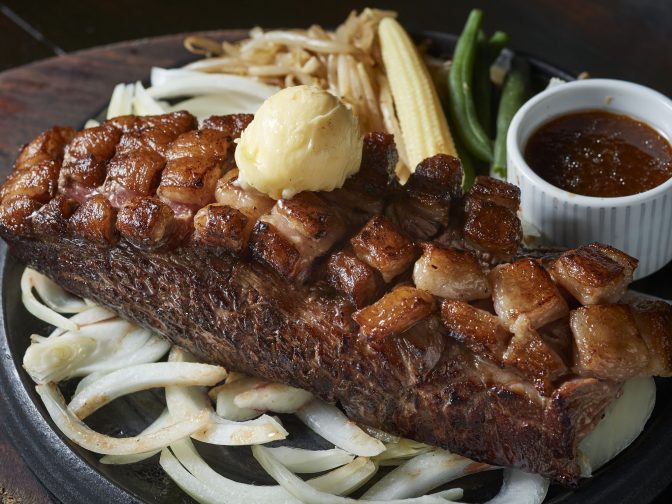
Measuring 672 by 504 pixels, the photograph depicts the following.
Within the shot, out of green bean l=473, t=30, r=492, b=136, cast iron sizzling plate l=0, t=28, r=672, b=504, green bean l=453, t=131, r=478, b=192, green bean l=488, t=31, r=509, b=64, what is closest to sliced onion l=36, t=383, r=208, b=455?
cast iron sizzling plate l=0, t=28, r=672, b=504

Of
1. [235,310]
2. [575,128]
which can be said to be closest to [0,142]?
[235,310]

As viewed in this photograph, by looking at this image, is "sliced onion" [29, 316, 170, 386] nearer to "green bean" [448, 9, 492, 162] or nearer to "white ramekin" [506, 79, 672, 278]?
"white ramekin" [506, 79, 672, 278]

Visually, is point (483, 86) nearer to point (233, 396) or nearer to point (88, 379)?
point (233, 396)

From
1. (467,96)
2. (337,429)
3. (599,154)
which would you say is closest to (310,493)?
(337,429)

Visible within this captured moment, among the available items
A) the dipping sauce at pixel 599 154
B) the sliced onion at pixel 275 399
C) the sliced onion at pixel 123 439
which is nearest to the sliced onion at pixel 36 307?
the sliced onion at pixel 123 439

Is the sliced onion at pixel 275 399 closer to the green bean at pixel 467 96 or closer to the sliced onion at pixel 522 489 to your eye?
the sliced onion at pixel 522 489

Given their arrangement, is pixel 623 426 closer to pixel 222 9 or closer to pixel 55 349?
pixel 55 349
